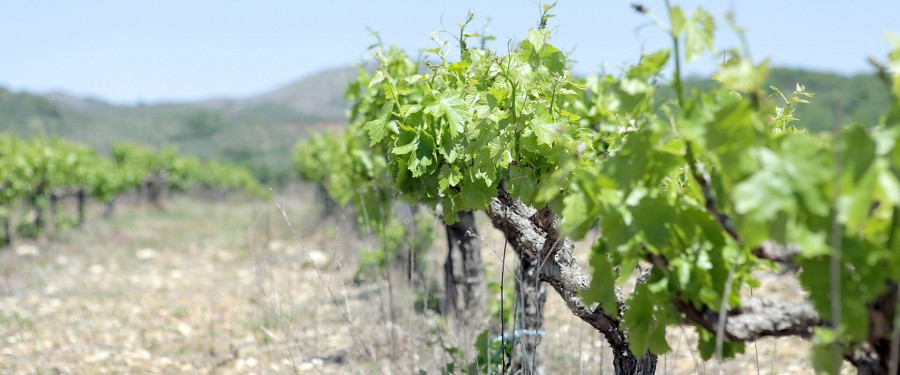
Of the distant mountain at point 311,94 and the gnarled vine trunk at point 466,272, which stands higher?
the distant mountain at point 311,94

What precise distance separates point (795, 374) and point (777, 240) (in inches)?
151

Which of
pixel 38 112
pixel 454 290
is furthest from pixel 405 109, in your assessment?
pixel 38 112

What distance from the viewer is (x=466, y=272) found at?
16.7 ft

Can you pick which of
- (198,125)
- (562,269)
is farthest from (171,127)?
(562,269)

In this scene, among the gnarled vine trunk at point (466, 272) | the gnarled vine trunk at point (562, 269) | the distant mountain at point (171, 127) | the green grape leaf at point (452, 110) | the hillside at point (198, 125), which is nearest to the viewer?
the green grape leaf at point (452, 110)

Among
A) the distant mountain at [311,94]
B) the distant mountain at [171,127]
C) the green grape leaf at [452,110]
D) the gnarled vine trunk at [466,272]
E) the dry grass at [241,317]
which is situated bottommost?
the dry grass at [241,317]

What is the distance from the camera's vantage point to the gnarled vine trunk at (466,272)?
500cm

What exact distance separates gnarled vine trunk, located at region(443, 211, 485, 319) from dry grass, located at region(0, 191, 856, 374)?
0.20 m

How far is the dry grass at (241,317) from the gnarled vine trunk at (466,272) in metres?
0.20

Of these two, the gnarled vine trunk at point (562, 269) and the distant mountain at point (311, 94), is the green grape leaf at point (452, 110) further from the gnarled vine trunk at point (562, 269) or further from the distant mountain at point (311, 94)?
the distant mountain at point (311, 94)

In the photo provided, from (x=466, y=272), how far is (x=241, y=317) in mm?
2965

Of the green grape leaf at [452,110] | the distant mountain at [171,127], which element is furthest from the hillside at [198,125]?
the green grape leaf at [452,110]

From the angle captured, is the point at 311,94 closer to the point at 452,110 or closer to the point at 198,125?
the point at 198,125

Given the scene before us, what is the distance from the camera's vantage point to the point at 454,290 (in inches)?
210
